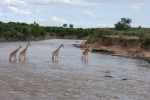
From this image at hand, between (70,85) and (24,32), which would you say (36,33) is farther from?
(70,85)

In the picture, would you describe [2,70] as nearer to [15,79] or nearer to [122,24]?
[15,79]

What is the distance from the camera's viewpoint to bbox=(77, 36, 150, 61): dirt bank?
116 feet

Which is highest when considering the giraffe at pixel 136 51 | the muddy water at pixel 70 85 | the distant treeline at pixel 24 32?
the distant treeline at pixel 24 32

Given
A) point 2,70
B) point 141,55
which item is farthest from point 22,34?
point 2,70

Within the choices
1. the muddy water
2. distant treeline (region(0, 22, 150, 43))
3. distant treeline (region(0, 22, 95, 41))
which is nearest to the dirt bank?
distant treeline (region(0, 22, 150, 43))

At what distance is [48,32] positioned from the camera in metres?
130

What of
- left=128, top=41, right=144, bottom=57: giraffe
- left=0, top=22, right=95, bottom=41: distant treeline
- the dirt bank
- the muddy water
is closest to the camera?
the muddy water

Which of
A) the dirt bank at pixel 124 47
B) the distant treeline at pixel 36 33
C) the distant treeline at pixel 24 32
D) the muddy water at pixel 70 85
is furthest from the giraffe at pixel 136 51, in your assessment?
the distant treeline at pixel 24 32

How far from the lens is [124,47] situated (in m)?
40.8

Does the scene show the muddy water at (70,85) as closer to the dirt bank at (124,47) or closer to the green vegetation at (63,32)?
the dirt bank at (124,47)

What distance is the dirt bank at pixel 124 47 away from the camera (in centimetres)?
3549

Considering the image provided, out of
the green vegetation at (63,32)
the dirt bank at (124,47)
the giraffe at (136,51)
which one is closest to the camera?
the dirt bank at (124,47)

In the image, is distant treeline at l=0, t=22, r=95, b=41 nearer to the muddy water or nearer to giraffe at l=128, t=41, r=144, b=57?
giraffe at l=128, t=41, r=144, b=57

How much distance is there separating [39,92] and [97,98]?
8.77ft
